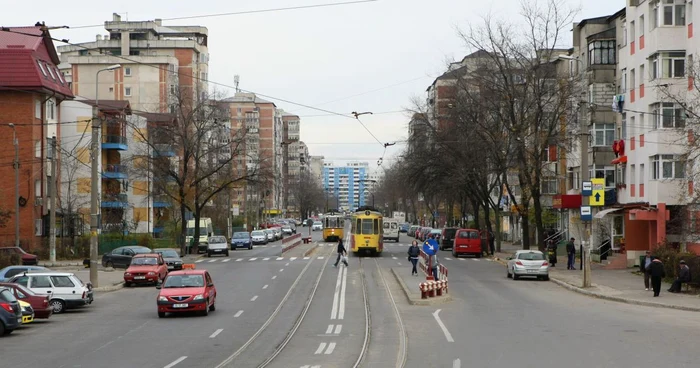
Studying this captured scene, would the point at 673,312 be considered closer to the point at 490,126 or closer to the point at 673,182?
the point at 673,182

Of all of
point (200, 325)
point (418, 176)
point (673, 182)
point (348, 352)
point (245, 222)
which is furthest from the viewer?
point (245, 222)

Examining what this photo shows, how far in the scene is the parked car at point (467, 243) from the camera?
64.8m

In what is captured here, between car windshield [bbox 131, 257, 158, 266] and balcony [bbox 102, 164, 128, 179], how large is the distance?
37827mm

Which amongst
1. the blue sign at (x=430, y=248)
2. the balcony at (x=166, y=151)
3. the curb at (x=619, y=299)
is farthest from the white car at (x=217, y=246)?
the blue sign at (x=430, y=248)

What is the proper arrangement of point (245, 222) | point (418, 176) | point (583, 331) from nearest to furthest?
point (583, 331) → point (418, 176) → point (245, 222)

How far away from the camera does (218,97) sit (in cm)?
7200

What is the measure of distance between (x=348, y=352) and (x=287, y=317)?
8.55 meters

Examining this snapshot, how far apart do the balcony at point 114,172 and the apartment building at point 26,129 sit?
15.0 metres

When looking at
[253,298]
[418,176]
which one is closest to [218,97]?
[418,176]

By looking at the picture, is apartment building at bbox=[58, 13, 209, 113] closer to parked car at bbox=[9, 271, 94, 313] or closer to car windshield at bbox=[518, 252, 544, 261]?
car windshield at bbox=[518, 252, 544, 261]

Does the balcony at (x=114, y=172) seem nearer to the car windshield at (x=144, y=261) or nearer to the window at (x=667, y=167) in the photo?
the car windshield at (x=144, y=261)

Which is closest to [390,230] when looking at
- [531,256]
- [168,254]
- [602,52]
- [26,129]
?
[602,52]

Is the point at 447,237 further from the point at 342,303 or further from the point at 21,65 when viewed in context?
the point at 342,303

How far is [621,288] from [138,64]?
8012 cm
